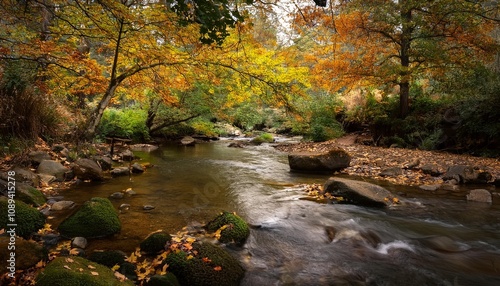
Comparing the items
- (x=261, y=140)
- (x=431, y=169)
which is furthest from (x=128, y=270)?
(x=261, y=140)

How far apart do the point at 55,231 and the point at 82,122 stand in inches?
270

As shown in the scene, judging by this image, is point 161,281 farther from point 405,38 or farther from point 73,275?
point 405,38

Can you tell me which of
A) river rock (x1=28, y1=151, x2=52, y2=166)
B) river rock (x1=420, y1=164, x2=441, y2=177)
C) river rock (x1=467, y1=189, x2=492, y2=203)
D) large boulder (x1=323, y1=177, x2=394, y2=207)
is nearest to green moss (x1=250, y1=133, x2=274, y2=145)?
river rock (x1=420, y1=164, x2=441, y2=177)

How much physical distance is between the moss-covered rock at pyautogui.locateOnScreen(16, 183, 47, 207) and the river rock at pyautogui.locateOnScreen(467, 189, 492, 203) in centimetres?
841

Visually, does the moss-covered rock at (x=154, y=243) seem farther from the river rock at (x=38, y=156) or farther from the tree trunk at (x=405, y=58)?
the tree trunk at (x=405, y=58)

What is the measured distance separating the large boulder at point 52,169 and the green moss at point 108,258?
14.0 feet

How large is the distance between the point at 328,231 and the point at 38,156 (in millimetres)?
7160

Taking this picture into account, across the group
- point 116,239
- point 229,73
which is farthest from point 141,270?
point 229,73

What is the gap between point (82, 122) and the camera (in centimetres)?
959

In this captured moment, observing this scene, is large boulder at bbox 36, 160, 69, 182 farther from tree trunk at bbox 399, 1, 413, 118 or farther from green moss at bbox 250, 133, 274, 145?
green moss at bbox 250, 133, 274, 145

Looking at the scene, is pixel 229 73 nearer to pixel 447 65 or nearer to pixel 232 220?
pixel 232 220

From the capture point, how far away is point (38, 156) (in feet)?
22.6

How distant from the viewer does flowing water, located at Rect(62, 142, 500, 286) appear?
11.0ft

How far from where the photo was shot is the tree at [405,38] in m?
9.27
